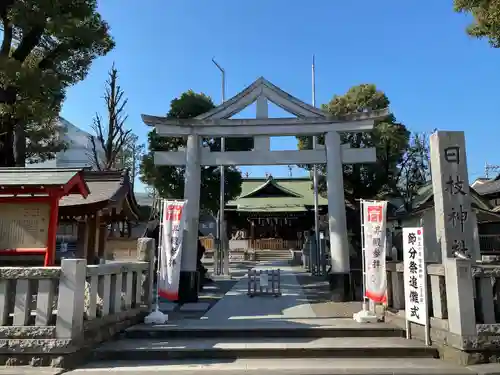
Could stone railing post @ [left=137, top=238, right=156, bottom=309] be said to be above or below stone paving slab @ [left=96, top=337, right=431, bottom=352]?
above

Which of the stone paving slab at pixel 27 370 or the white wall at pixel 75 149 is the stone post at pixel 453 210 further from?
the white wall at pixel 75 149

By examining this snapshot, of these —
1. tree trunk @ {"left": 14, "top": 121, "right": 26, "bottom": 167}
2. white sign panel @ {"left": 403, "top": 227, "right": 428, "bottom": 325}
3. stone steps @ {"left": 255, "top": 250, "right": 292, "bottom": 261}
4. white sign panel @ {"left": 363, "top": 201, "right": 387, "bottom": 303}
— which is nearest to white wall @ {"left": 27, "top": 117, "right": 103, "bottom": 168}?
stone steps @ {"left": 255, "top": 250, "right": 292, "bottom": 261}

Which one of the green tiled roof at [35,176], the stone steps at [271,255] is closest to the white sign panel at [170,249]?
Answer: the green tiled roof at [35,176]

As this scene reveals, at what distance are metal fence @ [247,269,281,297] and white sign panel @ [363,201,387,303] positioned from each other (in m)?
4.45

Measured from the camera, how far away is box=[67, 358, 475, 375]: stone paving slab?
5566mm

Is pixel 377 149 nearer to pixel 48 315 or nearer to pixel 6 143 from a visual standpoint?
pixel 6 143

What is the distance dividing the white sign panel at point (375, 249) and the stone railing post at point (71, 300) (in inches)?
223

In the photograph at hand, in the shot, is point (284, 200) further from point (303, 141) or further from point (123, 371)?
point (123, 371)

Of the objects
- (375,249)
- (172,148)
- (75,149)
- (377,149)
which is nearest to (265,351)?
(375,249)

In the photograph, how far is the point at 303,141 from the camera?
26.0 m

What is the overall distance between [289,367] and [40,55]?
1309 cm

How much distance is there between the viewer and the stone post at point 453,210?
6031 millimetres

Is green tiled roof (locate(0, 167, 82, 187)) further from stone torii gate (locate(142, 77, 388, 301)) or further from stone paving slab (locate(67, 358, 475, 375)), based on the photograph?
stone paving slab (locate(67, 358, 475, 375))

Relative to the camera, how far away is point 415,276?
6.81m
